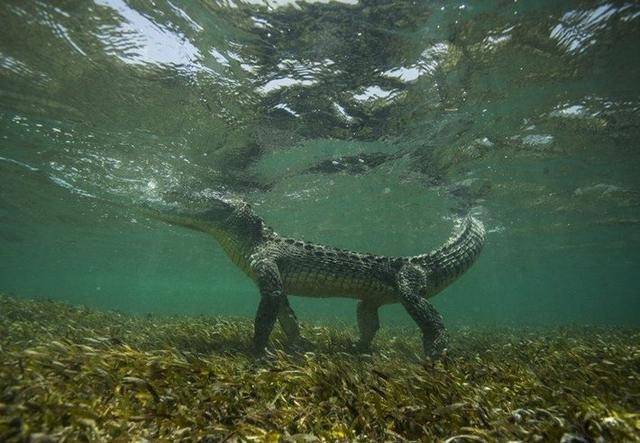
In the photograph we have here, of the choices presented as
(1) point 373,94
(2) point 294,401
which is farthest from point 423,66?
(2) point 294,401

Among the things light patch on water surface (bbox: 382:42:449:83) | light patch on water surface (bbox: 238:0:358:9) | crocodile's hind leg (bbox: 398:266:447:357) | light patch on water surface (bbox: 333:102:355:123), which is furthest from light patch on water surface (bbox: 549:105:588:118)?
crocodile's hind leg (bbox: 398:266:447:357)

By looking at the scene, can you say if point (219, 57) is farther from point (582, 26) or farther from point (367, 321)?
point (582, 26)

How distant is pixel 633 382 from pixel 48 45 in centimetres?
1246

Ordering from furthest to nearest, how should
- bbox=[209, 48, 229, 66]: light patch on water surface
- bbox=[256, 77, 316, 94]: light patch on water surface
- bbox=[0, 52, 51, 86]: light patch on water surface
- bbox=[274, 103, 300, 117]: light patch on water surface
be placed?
bbox=[274, 103, 300, 117]: light patch on water surface < bbox=[256, 77, 316, 94]: light patch on water surface < bbox=[0, 52, 51, 86]: light patch on water surface < bbox=[209, 48, 229, 66]: light patch on water surface

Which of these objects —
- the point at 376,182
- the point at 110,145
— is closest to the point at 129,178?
the point at 110,145

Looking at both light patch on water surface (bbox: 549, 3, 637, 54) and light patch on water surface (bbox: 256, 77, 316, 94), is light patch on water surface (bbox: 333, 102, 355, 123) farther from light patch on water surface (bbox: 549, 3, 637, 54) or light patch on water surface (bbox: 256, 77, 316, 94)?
light patch on water surface (bbox: 549, 3, 637, 54)

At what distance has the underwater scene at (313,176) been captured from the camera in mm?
3125

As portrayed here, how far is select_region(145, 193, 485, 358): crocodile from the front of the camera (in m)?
6.94

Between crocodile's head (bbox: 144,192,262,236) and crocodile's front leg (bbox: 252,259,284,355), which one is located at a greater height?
crocodile's head (bbox: 144,192,262,236)

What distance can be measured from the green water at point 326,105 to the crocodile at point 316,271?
12.8 feet

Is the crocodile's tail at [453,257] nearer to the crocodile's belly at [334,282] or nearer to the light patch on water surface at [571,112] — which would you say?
the crocodile's belly at [334,282]

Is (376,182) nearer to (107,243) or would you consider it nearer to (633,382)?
(633,382)

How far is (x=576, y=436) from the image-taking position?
243 cm

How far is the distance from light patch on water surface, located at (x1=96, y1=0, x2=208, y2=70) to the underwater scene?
45 mm
